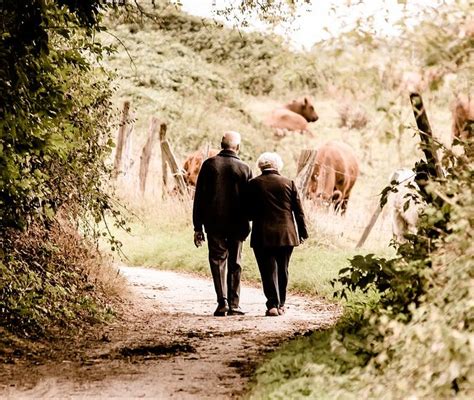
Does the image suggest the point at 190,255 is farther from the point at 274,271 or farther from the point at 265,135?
the point at 265,135

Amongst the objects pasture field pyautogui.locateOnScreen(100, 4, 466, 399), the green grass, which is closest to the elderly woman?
pasture field pyautogui.locateOnScreen(100, 4, 466, 399)

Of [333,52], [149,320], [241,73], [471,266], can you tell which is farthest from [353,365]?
[241,73]

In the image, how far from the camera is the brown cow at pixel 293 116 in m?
32.8

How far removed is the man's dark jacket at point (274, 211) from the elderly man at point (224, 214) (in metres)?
0.18

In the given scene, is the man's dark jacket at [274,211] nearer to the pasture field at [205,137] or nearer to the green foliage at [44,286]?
the pasture field at [205,137]

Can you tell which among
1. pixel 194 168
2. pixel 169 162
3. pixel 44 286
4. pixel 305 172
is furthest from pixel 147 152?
pixel 44 286

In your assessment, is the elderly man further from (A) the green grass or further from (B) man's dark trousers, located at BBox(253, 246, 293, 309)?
(A) the green grass

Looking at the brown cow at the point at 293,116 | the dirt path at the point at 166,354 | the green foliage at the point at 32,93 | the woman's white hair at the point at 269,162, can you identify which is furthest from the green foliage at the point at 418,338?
the brown cow at the point at 293,116

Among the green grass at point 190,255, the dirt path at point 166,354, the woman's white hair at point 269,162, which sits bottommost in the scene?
the dirt path at point 166,354

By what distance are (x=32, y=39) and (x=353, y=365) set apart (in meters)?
3.30

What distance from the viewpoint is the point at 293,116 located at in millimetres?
33156

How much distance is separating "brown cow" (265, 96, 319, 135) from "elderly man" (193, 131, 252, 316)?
2250cm

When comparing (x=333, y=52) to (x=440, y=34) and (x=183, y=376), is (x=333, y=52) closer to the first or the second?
(x=440, y=34)

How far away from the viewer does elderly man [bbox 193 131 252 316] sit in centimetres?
976
